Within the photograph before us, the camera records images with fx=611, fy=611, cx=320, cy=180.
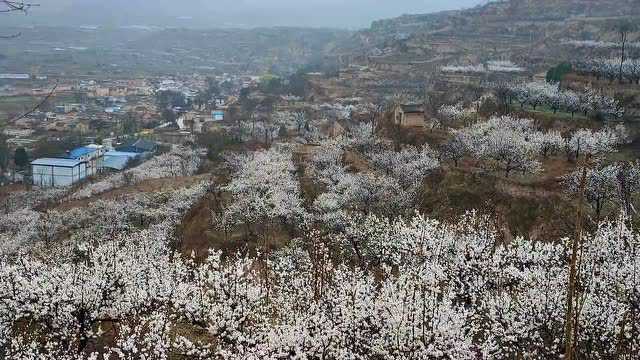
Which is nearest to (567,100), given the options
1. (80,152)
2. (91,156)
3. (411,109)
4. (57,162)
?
(411,109)

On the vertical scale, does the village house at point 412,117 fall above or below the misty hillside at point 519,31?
below

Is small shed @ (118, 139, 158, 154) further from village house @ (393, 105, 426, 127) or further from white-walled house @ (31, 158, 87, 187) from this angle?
village house @ (393, 105, 426, 127)

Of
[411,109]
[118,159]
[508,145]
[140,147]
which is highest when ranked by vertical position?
[411,109]

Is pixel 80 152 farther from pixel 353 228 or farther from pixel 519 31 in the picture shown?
pixel 519 31

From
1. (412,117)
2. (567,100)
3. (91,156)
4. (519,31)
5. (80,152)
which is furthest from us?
(519,31)

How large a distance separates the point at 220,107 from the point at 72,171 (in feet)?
175

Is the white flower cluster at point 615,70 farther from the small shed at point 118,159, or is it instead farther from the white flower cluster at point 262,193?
the small shed at point 118,159

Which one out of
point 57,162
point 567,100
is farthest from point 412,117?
point 57,162

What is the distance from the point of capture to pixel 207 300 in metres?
23.4

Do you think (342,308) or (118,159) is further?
(118,159)

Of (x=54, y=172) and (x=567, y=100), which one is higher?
(x=567, y=100)

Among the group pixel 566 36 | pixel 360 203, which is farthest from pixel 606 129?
pixel 566 36

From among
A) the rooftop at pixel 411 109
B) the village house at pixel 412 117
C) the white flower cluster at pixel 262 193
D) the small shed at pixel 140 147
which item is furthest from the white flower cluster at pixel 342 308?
the small shed at pixel 140 147

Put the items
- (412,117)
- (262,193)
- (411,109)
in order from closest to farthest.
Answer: (262,193), (412,117), (411,109)
